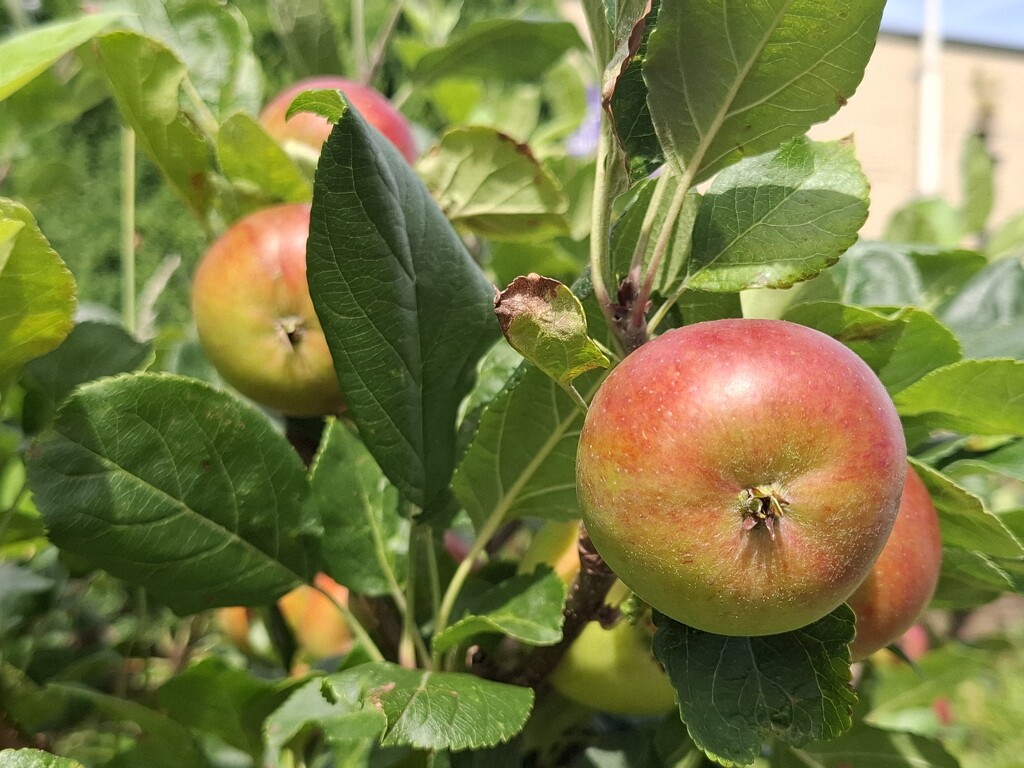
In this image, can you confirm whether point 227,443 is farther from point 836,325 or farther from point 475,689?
point 836,325

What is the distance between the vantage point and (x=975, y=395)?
1.40 feet

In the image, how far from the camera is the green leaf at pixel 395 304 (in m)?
0.37

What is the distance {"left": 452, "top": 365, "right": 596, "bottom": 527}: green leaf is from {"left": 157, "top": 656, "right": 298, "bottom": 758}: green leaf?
159 mm

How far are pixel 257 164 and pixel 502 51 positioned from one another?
1.23 feet

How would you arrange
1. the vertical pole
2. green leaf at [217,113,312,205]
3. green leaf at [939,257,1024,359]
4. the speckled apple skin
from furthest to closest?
the vertical pole → green leaf at [939,257,1024,359] → green leaf at [217,113,312,205] → the speckled apple skin

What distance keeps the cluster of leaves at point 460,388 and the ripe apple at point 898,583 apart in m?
0.03

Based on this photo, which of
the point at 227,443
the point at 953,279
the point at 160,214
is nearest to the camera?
the point at 227,443

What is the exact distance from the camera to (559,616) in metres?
0.42

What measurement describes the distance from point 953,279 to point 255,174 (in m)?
0.51

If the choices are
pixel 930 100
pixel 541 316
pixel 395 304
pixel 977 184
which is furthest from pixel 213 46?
pixel 930 100

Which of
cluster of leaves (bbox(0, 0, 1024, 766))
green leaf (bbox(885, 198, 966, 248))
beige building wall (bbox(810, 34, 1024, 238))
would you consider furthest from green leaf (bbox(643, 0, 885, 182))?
beige building wall (bbox(810, 34, 1024, 238))

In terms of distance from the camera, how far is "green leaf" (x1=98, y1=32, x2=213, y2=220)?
0.48 m

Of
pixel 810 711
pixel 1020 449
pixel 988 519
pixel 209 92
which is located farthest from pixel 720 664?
pixel 209 92

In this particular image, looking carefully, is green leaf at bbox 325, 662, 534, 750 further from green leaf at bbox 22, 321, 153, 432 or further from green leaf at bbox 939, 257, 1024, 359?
green leaf at bbox 939, 257, 1024, 359
